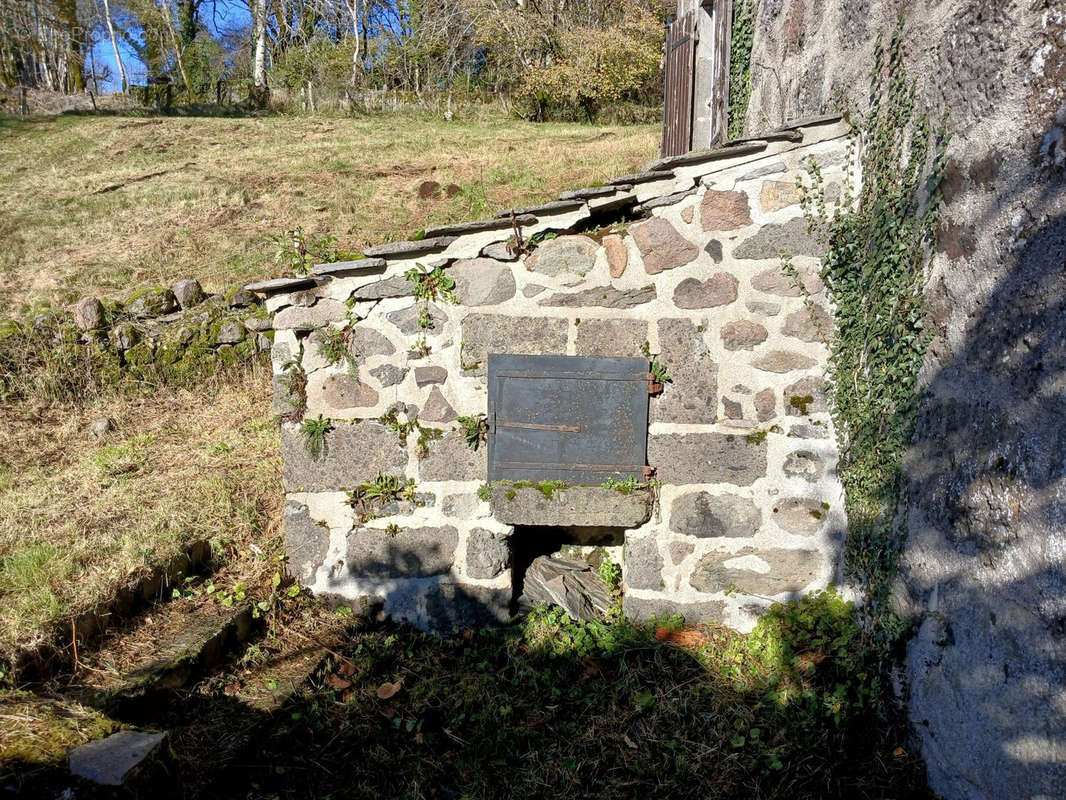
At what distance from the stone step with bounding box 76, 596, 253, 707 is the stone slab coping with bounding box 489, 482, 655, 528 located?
1535 millimetres

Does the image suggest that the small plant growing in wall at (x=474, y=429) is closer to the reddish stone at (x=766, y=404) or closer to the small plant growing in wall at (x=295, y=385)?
the small plant growing in wall at (x=295, y=385)

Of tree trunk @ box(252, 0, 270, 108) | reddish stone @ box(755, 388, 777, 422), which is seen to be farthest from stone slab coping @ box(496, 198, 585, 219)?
tree trunk @ box(252, 0, 270, 108)

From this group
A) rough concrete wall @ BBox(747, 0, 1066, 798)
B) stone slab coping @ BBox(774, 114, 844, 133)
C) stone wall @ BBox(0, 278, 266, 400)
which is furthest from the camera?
stone wall @ BBox(0, 278, 266, 400)

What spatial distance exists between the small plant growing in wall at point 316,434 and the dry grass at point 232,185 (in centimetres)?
492

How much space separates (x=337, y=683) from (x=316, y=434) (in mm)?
1275

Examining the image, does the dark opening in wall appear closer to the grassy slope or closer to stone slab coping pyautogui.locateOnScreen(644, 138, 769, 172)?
the grassy slope

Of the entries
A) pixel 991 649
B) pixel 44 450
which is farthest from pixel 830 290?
pixel 44 450

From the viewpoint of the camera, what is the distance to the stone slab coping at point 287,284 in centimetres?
343

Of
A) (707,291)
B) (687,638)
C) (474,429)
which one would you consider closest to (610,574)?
(687,638)

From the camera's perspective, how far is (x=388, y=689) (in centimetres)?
336

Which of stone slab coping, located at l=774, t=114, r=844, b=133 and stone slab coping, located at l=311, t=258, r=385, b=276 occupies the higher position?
stone slab coping, located at l=774, t=114, r=844, b=133

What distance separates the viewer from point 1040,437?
6.95 feet

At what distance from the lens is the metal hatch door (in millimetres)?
3475

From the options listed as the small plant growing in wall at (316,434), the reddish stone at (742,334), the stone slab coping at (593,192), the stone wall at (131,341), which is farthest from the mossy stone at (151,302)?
the reddish stone at (742,334)
